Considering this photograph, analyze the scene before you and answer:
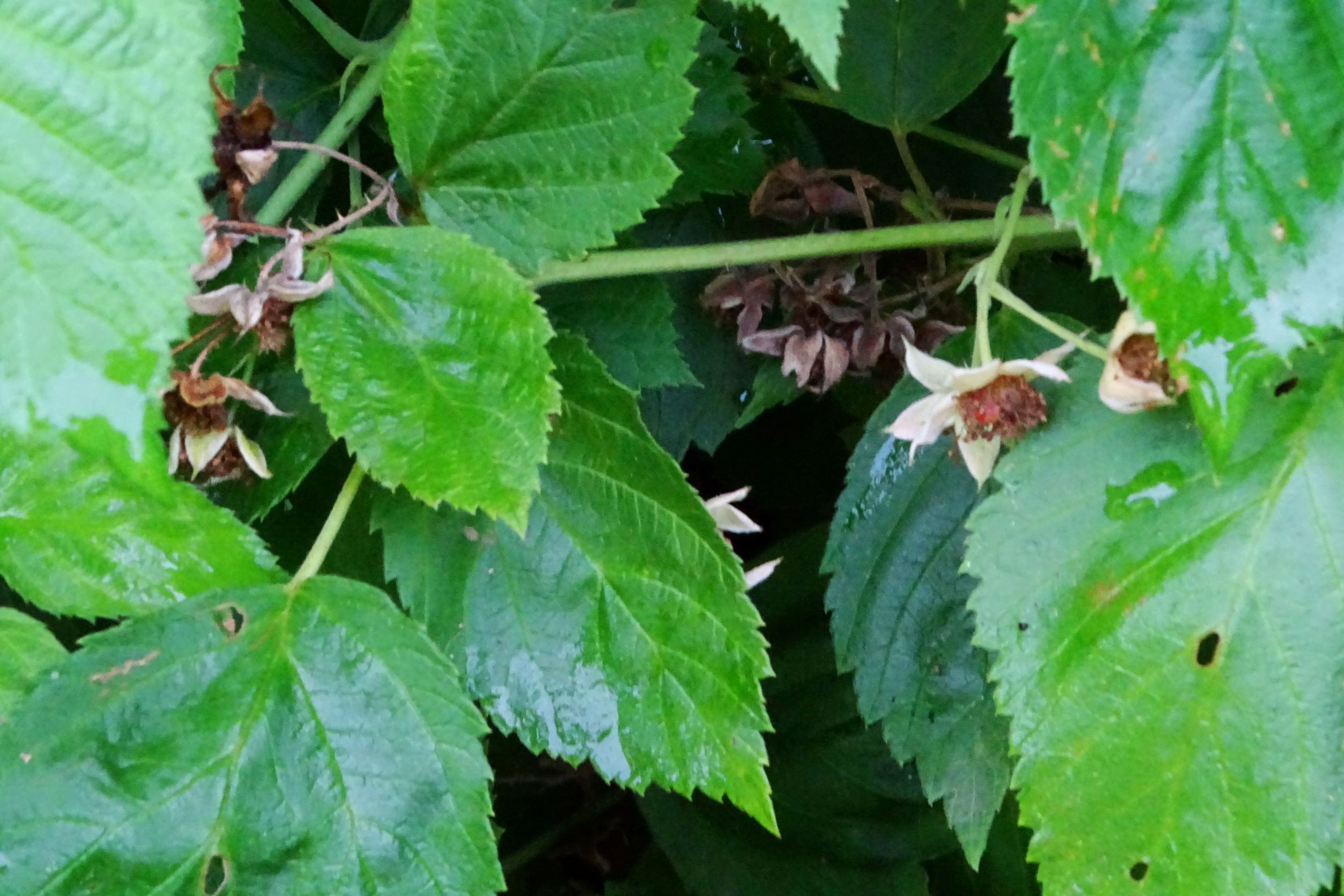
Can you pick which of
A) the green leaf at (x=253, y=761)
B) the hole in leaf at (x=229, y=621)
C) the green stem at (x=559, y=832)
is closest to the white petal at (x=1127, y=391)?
the green leaf at (x=253, y=761)

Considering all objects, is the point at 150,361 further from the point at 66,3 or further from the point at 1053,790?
the point at 1053,790

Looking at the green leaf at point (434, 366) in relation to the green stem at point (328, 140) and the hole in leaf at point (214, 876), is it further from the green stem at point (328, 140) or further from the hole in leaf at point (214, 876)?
the hole in leaf at point (214, 876)

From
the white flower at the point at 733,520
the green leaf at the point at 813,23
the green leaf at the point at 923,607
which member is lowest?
the green leaf at the point at 923,607

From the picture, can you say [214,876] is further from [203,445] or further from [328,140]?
[328,140]

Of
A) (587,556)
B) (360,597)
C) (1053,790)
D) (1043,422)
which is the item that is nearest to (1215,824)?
(1053,790)

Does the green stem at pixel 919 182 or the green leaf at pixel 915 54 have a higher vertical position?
→ the green leaf at pixel 915 54

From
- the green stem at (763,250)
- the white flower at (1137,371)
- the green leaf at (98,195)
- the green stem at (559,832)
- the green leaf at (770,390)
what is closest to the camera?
the green leaf at (98,195)
